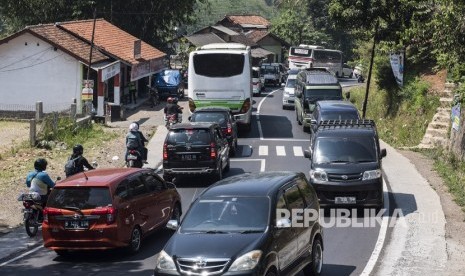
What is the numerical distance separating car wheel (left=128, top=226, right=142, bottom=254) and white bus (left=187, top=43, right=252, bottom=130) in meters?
19.1

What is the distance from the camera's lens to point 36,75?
146 feet

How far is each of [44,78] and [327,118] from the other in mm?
21457

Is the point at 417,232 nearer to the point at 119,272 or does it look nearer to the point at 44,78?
the point at 119,272

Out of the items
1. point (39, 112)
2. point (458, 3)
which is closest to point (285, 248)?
point (458, 3)

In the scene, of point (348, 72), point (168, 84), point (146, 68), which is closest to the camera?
point (146, 68)

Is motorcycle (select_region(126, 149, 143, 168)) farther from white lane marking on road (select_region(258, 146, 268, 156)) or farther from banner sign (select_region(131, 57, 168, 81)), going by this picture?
Result: banner sign (select_region(131, 57, 168, 81))

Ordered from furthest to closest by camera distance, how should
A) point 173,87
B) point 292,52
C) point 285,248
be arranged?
point 292,52 < point 173,87 < point 285,248

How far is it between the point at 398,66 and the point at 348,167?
76.3 feet

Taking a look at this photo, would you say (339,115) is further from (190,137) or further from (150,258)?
(150,258)

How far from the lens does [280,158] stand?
2789cm

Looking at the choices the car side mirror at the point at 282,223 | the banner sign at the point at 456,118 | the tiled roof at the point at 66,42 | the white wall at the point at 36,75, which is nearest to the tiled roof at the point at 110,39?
the tiled roof at the point at 66,42

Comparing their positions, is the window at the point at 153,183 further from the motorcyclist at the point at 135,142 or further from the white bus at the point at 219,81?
the white bus at the point at 219,81

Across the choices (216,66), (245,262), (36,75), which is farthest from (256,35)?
(245,262)

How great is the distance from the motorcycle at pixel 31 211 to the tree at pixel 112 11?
50.4 metres
